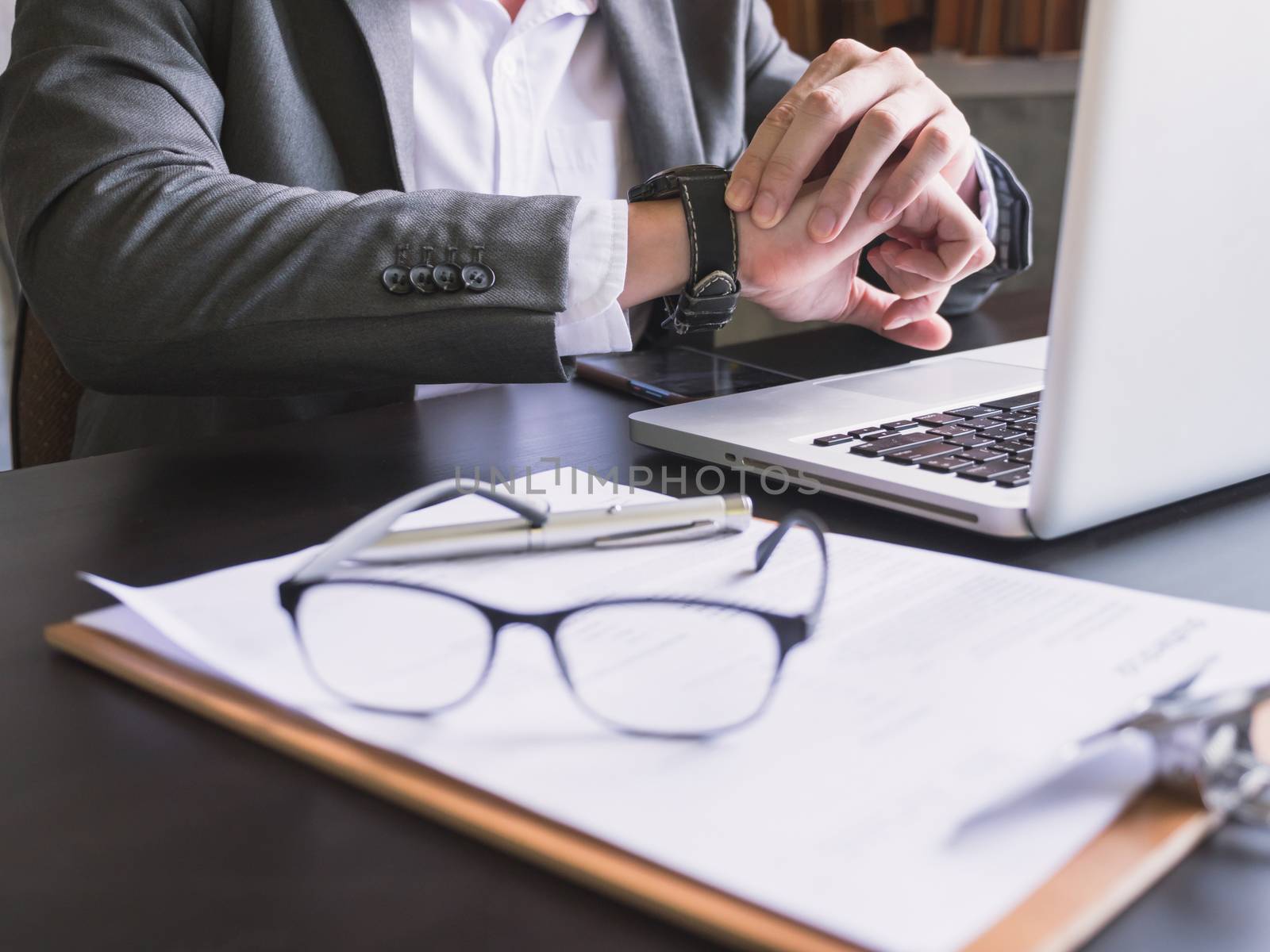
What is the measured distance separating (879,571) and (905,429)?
186 mm

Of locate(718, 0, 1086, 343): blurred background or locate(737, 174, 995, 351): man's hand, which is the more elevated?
locate(718, 0, 1086, 343): blurred background

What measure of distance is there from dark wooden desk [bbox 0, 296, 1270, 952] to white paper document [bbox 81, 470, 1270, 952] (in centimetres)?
2

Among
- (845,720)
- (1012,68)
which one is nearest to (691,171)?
(845,720)

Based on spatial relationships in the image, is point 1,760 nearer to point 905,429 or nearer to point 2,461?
point 905,429

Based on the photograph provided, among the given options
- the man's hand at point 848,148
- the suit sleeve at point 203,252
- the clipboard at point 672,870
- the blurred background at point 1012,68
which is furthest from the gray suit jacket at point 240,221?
the blurred background at point 1012,68

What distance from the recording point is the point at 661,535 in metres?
0.45

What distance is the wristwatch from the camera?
2.31 feet

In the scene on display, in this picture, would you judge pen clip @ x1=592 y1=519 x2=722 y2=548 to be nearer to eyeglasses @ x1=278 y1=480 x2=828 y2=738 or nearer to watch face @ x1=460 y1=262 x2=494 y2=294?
eyeglasses @ x1=278 y1=480 x2=828 y2=738

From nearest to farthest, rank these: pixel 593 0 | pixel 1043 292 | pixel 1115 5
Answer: pixel 1115 5 < pixel 593 0 < pixel 1043 292

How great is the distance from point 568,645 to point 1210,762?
180mm

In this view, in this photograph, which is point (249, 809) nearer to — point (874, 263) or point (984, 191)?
point (874, 263)

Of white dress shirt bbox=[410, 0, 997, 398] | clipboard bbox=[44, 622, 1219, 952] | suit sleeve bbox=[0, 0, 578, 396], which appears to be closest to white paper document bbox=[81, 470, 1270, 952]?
clipboard bbox=[44, 622, 1219, 952]

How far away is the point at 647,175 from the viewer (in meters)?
Answer: 1.08

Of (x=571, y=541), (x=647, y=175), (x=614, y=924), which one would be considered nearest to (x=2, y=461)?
(x=647, y=175)
